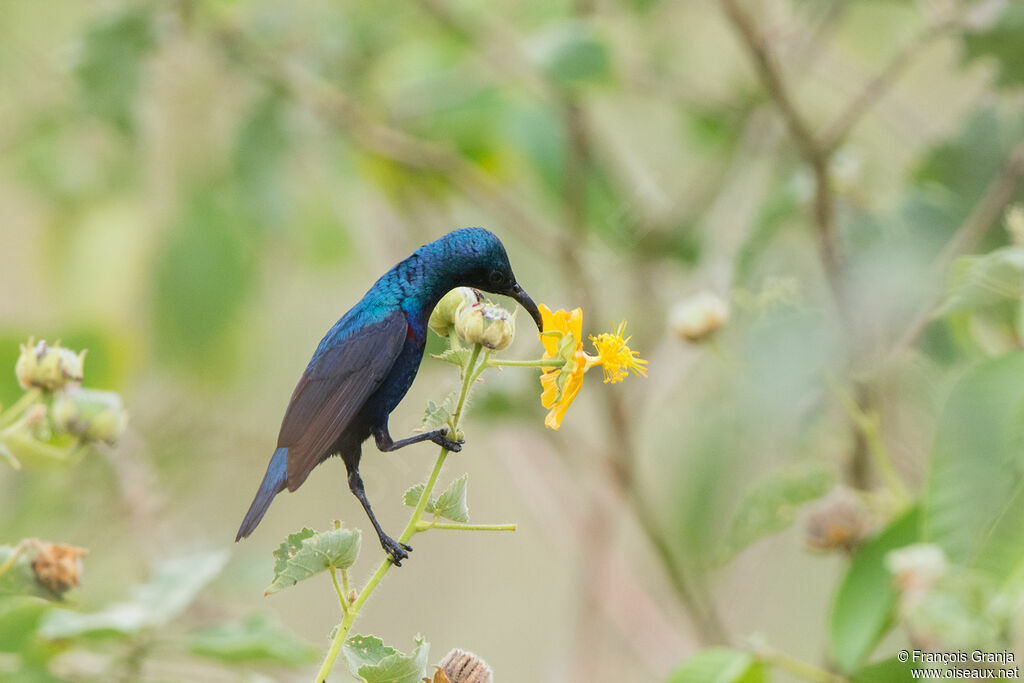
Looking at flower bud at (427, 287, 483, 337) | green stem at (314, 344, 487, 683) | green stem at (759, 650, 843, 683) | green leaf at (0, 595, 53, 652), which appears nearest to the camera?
green stem at (314, 344, 487, 683)

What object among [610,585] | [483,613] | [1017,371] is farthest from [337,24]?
[1017,371]

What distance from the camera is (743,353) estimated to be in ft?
5.37

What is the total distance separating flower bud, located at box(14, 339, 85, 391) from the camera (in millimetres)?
897

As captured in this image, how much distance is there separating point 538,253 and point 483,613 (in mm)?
1354

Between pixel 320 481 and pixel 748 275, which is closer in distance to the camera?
pixel 748 275

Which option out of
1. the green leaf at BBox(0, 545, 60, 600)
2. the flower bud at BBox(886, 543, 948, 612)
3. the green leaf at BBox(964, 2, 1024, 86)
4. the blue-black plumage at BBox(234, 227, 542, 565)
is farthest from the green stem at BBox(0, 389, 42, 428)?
the green leaf at BBox(964, 2, 1024, 86)

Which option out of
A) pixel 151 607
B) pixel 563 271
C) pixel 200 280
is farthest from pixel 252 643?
pixel 563 271

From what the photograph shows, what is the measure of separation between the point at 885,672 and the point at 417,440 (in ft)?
2.26

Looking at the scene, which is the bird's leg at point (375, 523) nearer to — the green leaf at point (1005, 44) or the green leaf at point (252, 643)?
the green leaf at point (252, 643)

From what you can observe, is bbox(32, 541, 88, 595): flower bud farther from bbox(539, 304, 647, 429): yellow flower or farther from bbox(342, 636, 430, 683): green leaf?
bbox(539, 304, 647, 429): yellow flower

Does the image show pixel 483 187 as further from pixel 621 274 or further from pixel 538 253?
pixel 621 274

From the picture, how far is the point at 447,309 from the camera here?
0.76 meters

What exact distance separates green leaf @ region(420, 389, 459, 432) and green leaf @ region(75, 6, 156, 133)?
53.8 inches

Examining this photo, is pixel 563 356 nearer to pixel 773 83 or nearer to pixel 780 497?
pixel 780 497
